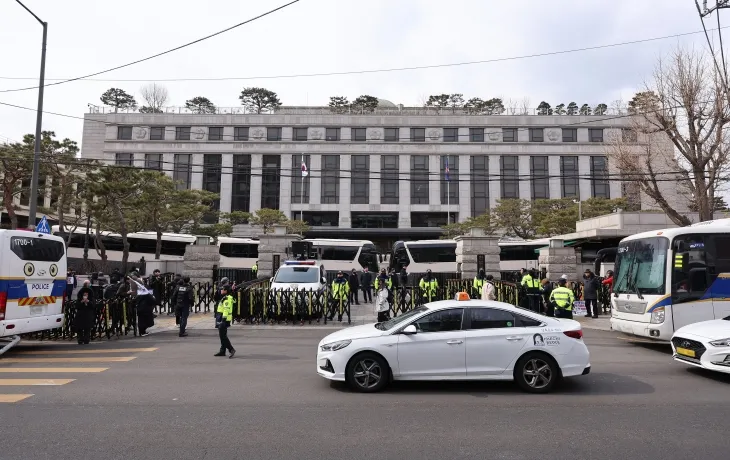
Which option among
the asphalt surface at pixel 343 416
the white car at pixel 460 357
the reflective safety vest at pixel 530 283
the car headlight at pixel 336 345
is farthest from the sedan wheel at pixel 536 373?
the reflective safety vest at pixel 530 283

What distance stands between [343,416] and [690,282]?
942cm

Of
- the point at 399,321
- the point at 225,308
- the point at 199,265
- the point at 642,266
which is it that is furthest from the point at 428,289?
the point at 199,265

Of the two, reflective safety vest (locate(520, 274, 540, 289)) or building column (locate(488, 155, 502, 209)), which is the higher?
building column (locate(488, 155, 502, 209))

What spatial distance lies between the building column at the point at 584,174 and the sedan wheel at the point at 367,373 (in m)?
60.5

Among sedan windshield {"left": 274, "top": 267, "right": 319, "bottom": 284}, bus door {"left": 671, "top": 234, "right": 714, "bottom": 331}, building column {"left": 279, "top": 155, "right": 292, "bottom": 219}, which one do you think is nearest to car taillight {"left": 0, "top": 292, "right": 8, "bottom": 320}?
sedan windshield {"left": 274, "top": 267, "right": 319, "bottom": 284}

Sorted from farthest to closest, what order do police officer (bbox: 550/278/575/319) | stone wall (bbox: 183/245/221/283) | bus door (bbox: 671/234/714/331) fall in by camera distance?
stone wall (bbox: 183/245/221/283)
police officer (bbox: 550/278/575/319)
bus door (bbox: 671/234/714/331)

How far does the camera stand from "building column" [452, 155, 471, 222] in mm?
61531

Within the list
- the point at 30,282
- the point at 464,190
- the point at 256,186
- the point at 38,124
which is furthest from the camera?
the point at 256,186

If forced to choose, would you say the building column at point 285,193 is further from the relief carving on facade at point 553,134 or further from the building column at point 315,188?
the relief carving on facade at point 553,134

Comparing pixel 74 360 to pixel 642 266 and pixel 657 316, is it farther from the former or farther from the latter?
pixel 642 266

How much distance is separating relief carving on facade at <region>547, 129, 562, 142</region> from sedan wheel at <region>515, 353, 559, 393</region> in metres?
61.1

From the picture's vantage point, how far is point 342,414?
20.4ft

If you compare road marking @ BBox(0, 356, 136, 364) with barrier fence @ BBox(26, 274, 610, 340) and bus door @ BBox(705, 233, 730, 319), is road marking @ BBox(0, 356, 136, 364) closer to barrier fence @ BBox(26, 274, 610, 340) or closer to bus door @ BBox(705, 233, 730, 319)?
barrier fence @ BBox(26, 274, 610, 340)

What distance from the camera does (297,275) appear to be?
60.7ft
